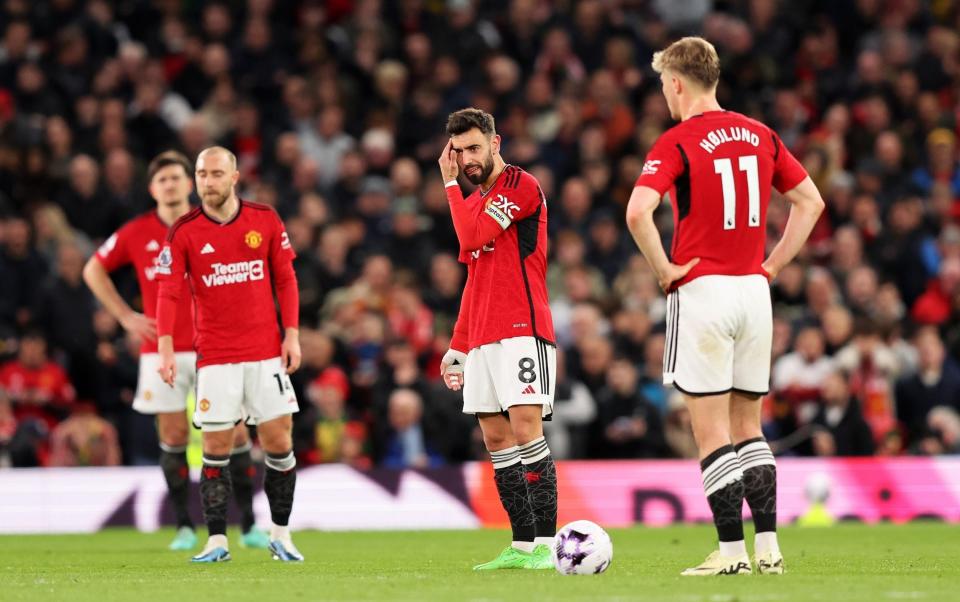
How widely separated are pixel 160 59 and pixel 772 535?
13293 millimetres

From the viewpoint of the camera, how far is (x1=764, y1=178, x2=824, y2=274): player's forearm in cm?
812

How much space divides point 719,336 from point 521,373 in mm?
1338

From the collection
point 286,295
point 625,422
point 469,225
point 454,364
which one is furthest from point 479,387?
point 625,422

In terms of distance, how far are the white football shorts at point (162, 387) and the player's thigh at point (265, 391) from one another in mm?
1832

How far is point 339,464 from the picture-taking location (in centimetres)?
1477

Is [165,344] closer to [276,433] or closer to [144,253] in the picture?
[276,433]

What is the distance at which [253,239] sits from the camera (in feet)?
33.2

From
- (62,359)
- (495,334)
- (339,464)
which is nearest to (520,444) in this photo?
(495,334)

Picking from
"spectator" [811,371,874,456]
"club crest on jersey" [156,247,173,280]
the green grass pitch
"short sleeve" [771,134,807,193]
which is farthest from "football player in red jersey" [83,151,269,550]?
"spectator" [811,371,874,456]

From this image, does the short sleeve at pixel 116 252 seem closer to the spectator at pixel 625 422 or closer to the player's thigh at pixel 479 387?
the player's thigh at pixel 479 387

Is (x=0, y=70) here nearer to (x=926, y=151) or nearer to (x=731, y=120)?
(x=926, y=151)

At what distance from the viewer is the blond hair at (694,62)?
786 centimetres

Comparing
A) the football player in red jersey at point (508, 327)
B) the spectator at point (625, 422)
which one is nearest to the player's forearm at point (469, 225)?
the football player in red jersey at point (508, 327)

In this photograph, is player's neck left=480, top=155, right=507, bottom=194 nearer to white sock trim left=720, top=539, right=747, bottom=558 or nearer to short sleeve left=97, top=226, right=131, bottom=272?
white sock trim left=720, top=539, right=747, bottom=558
